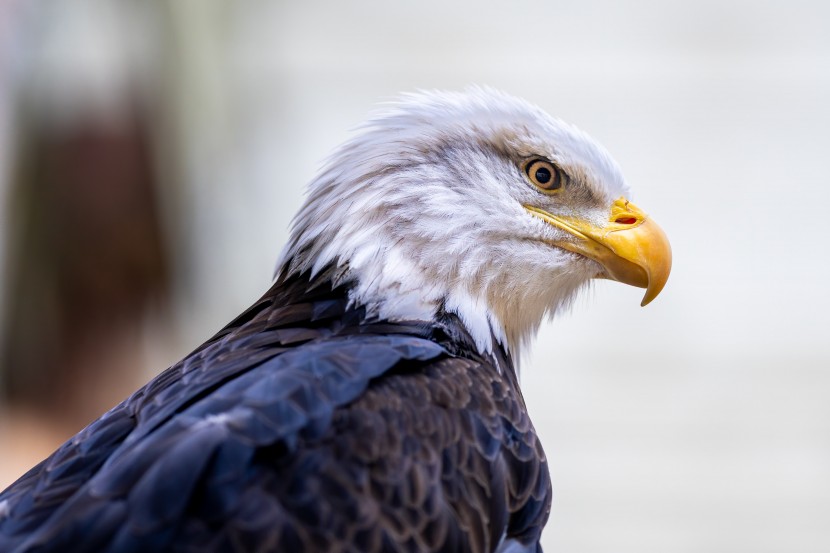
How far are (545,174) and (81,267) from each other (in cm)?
298

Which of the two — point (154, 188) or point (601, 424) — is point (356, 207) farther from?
point (601, 424)

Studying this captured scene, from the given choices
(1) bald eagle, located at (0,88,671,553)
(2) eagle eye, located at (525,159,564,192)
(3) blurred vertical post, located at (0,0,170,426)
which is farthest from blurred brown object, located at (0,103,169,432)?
(2) eagle eye, located at (525,159,564,192)

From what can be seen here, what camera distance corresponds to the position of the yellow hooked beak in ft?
9.68

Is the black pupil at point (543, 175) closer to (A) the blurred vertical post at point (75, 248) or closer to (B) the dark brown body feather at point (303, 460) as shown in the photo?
(B) the dark brown body feather at point (303, 460)

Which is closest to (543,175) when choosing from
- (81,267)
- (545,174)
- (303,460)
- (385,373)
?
(545,174)

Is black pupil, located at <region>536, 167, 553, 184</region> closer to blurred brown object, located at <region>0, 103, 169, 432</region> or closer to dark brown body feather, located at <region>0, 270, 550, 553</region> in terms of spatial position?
dark brown body feather, located at <region>0, 270, 550, 553</region>

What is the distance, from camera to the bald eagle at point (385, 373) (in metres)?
2.10

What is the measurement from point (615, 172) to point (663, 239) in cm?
24

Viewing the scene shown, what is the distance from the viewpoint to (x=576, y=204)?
300 centimetres

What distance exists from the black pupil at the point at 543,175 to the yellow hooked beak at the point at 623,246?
8cm

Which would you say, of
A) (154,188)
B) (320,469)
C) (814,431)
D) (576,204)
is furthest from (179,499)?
(814,431)

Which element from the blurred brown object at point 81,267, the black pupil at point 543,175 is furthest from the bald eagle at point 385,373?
the blurred brown object at point 81,267

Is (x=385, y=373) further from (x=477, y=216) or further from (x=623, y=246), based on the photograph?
(x=623, y=246)

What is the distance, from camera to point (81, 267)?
5.16m
